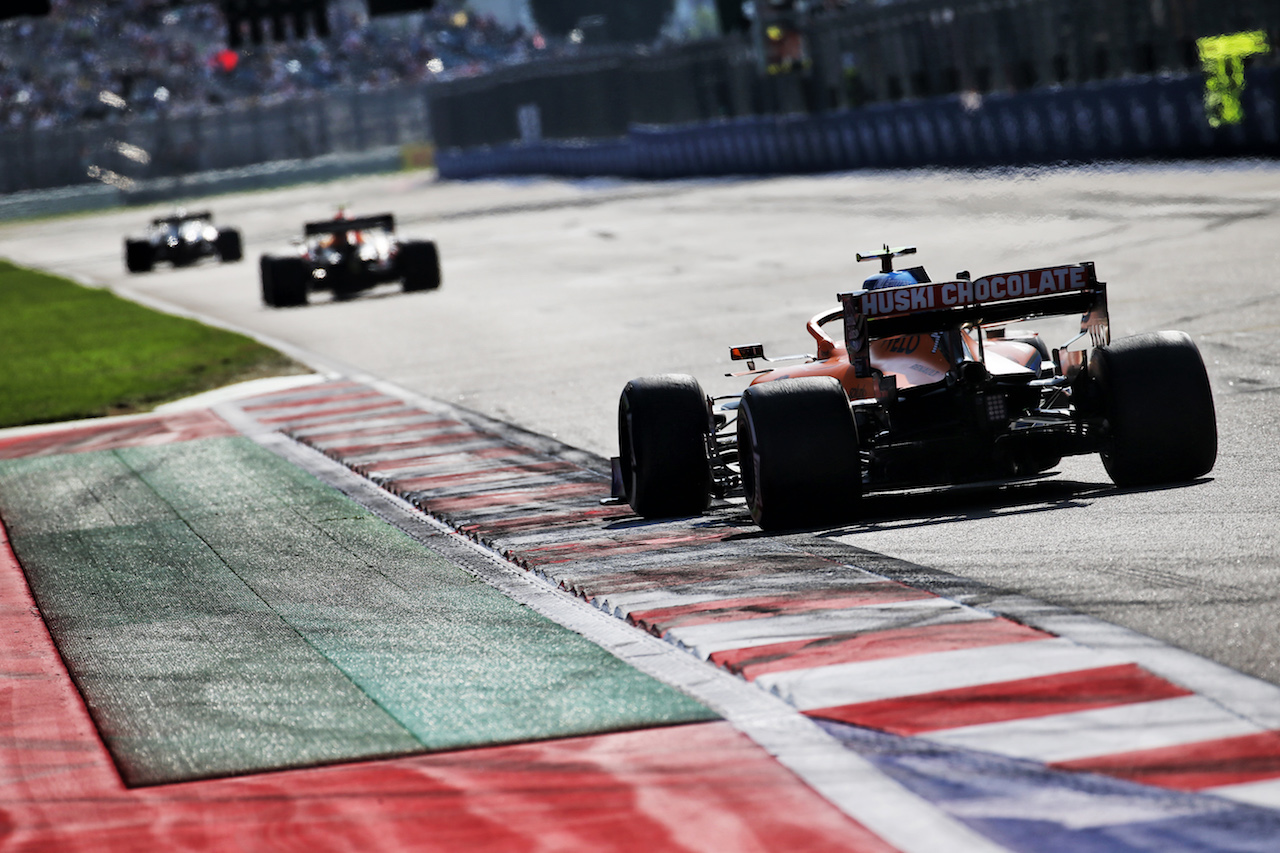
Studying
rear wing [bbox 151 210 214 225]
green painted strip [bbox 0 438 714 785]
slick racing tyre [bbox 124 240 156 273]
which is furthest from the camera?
slick racing tyre [bbox 124 240 156 273]

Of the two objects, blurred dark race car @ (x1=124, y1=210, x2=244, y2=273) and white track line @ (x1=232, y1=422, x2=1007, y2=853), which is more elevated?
blurred dark race car @ (x1=124, y1=210, x2=244, y2=273)

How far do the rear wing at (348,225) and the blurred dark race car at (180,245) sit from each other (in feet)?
34.5

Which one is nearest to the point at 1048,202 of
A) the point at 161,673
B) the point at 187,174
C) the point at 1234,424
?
the point at 1234,424

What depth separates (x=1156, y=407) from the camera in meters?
7.91

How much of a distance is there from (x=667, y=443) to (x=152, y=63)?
69192 millimetres

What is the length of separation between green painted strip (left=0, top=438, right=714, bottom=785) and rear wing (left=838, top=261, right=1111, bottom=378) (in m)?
2.09

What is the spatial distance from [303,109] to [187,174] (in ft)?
18.3

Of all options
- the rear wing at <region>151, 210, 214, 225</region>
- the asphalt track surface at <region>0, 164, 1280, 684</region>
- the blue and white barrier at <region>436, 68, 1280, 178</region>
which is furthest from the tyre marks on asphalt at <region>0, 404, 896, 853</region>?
the rear wing at <region>151, 210, 214, 225</region>

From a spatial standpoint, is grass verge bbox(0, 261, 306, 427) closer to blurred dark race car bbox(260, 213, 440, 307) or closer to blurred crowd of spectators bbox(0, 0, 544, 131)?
blurred dark race car bbox(260, 213, 440, 307)

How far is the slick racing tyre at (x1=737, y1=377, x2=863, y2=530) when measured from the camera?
7695mm

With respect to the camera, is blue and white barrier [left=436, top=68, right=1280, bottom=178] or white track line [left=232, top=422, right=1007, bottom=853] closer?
white track line [left=232, top=422, right=1007, bottom=853]

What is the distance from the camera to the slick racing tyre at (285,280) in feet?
80.4

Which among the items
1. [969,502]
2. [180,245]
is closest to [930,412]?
[969,502]

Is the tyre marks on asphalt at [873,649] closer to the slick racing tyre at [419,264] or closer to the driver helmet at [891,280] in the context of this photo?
the driver helmet at [891,280]
